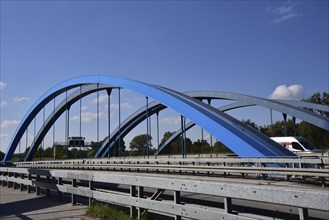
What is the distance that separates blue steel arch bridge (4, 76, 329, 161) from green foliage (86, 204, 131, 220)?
12332 millimetres

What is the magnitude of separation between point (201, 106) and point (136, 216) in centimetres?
1770

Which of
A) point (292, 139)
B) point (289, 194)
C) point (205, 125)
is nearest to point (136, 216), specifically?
point (289, 194)

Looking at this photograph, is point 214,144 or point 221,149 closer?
point 221,149

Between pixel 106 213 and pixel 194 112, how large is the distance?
16267 mm

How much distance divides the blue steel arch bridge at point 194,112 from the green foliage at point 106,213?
12.3 metres

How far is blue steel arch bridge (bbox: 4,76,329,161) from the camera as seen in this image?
19562mm

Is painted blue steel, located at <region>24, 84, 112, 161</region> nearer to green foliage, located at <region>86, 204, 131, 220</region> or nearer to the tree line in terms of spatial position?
the tree line

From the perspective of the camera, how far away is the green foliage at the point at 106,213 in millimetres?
6648

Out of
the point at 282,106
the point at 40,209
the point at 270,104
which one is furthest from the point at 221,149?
the point at 40,209

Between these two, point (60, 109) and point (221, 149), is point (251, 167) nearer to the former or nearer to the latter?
point (60, 109)

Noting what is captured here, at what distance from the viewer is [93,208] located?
7367mm

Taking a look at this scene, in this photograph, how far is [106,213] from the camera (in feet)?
22.9

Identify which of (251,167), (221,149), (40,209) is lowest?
(40,209)

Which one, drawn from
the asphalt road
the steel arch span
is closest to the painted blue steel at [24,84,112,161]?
the steel arch span
